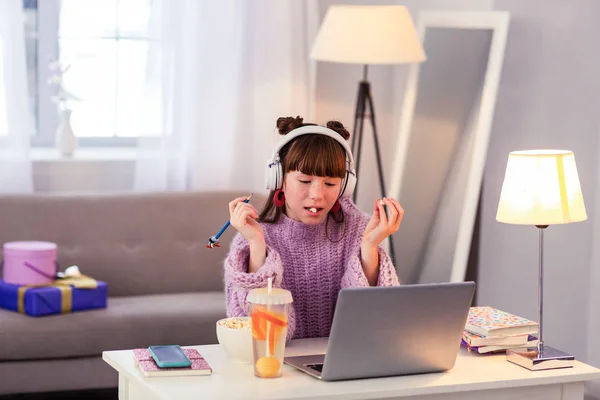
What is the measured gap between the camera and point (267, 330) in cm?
186

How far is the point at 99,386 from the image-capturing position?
10.8 feet

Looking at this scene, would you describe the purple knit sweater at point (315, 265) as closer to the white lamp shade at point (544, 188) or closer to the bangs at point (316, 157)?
the bangs at point (316, 157)

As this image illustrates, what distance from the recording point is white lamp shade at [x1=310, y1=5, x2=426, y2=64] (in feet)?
12.3

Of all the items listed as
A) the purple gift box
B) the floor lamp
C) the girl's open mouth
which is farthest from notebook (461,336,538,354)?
the floor lamp

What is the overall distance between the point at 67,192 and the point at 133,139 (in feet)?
1.58

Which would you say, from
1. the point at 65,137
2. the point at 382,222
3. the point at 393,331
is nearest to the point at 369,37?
the point at 65,137

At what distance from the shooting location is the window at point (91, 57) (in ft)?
13.4

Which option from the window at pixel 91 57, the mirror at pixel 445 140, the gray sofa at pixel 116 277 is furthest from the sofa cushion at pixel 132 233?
the mirror at pixel 445 140

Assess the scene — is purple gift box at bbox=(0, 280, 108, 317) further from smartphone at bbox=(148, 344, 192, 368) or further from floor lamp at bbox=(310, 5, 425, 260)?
smartphone at bbox=(148, 344, 192, 368)

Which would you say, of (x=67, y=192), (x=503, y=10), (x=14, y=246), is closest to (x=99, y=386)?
(x=14, y=246)

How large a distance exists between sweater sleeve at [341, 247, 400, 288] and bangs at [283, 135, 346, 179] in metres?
0.20

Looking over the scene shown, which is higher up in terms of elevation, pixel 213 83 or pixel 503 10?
pixel 503 10

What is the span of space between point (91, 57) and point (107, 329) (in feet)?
4.41

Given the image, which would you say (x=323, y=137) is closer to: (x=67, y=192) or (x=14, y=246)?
(x=14, y=246)
